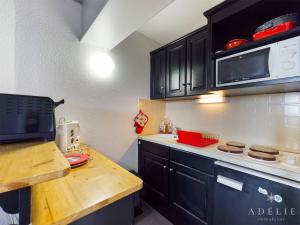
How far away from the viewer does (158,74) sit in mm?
2045

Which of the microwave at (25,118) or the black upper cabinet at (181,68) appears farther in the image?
the black upper cabinet at (181,68)

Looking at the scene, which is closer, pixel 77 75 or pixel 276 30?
pixel 276 30

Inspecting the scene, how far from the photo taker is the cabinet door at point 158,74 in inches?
77.4

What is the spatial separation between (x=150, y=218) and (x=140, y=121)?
1.13 metres

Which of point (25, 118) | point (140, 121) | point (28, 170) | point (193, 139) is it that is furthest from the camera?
point (140, 121)

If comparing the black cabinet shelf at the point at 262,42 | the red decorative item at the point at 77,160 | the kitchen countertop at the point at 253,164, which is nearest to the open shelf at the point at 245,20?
the black cabinet shelf at the point at 262,42

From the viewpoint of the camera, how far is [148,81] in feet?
7.04

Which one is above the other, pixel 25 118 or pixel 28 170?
pixel 25 118

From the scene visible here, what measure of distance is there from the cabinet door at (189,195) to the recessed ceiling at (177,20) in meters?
1.54

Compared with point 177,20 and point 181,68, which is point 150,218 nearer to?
point 181,68

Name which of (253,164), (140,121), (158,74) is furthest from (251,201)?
(158,74)

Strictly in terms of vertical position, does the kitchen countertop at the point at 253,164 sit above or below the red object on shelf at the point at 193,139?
below

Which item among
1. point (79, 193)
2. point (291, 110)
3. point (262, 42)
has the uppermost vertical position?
point (262, 42)

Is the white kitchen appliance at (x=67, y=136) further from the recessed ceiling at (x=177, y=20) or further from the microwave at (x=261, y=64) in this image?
the recessed ceiling at (x=177, y=20)
